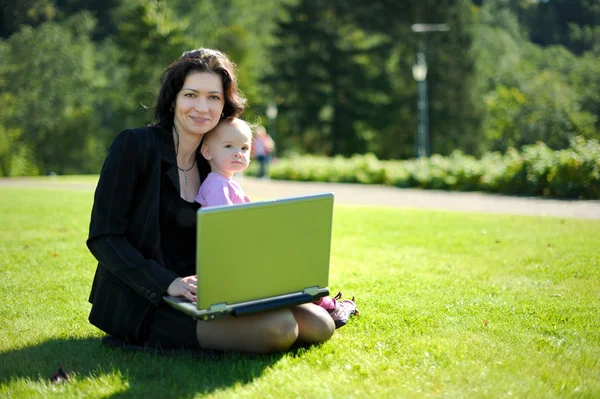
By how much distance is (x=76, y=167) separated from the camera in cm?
4166

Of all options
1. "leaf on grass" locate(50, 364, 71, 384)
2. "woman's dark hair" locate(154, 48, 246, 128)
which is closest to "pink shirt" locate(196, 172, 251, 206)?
"woman's dark hair" locate(154, 48, 246, 128)

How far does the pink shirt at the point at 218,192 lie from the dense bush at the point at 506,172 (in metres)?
11.2

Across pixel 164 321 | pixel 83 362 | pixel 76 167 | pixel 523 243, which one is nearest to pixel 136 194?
pixel 164 321

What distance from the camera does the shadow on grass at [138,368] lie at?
3205mm

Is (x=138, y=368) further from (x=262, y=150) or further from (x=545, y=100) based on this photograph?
(x=545, y=100)

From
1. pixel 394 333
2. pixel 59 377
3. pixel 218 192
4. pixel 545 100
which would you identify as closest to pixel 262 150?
pixel 545 100

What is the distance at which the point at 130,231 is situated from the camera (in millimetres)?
3598

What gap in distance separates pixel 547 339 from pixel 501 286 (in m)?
1.56

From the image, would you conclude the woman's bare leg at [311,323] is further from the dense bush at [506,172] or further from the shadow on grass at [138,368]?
the dense bush at [506,172]

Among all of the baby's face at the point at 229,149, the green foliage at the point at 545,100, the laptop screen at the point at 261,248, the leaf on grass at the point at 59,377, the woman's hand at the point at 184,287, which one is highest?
the green foliage at the point at 545,100

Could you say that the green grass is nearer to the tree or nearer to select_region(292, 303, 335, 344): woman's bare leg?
select_region(292, 303, 335, 344): woman's bare leg

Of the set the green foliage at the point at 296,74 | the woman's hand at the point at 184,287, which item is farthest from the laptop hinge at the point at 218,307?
the green foliage at the point at 296,74

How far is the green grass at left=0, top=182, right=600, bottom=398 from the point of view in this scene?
322cm

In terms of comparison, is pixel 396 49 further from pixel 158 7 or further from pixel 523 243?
pixel 523 243
